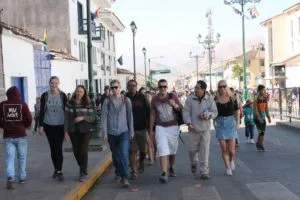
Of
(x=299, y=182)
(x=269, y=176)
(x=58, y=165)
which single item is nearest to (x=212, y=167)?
(x=269, y=176)

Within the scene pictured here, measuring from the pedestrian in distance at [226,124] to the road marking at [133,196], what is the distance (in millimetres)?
2034

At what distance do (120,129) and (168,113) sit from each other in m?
0.95

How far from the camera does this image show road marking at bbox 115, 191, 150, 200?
859cm

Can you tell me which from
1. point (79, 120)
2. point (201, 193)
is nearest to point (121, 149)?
point (79, 120)

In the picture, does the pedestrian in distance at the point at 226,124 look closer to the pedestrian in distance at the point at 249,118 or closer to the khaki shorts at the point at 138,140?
the khaki shorts at the point at 138,140

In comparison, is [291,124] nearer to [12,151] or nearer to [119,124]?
[119,124]

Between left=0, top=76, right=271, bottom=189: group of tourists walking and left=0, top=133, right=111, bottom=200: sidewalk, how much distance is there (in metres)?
0.23

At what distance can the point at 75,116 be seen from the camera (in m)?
9.46

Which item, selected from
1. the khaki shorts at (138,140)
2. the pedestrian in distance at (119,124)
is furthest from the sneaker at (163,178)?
the khaki shorts at (138,140)

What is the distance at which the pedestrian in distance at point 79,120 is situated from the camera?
948 centimetres

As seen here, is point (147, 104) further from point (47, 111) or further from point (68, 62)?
point (68, 62)

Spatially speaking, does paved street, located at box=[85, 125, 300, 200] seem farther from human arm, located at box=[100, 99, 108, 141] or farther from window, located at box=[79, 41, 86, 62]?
window, located at box=[79, 41, 86, 62]

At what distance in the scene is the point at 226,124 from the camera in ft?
33.8

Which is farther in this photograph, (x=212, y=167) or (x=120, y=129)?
(x=212, y=167)
